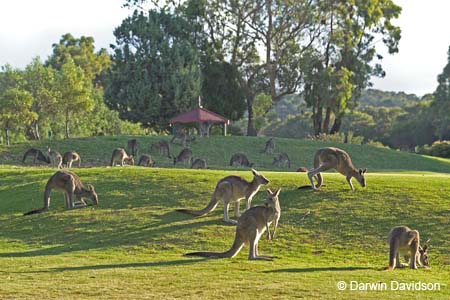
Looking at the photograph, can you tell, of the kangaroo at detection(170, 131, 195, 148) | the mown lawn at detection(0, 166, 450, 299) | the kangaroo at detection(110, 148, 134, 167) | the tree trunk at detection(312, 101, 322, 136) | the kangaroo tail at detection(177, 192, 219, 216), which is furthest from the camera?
the tree trunk at detection(312, 101, 322, 136)

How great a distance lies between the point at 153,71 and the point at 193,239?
147 ft

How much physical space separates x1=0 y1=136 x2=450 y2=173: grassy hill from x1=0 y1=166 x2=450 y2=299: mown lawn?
1486 centimetres

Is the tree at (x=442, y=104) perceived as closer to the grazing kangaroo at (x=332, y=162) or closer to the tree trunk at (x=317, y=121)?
the tree trunk at (x=317, y=121)

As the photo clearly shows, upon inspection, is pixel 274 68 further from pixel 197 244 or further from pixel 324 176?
pixel 197 244

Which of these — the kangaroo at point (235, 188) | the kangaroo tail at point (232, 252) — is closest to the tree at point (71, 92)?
the kangaroo at point (235, 188)

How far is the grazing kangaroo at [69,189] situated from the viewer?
2126cm

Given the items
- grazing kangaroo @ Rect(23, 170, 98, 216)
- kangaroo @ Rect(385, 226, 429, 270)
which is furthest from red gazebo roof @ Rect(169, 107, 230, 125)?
kangaroo @ Rect(385, 226, 429, 270)

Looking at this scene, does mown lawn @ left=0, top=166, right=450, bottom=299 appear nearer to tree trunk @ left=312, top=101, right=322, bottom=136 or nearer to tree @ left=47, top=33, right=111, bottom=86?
tree trunk @ left=312, top=101, right=322, bottom=136

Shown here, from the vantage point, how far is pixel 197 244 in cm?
1812

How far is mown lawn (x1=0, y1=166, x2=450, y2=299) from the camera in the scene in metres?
12.8

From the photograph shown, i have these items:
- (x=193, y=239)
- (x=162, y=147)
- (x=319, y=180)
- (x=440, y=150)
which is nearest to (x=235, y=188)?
(x=193, y=239)

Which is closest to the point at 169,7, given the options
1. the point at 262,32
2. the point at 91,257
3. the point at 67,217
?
the point at 262,32

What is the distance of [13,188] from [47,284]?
1357 centimetres

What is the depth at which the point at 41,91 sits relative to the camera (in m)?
63.2
